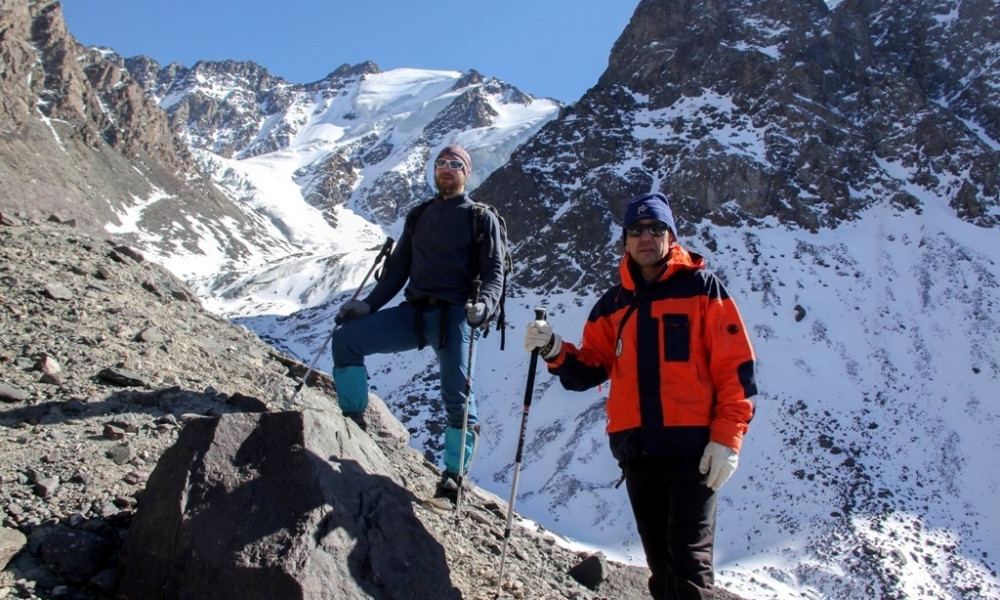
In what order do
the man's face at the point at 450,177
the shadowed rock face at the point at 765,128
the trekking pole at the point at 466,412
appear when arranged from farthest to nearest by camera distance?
1. the shadowed rock face at the point at 765,128
2. the man's face at the point at 450,177
3. the trekking pole at the point at 466,412

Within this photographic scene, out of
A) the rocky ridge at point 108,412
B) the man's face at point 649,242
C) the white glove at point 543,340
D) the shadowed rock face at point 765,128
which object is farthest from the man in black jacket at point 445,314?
the shadowed rock face at point 765,128

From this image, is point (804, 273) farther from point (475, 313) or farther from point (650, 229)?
point (650, 229)

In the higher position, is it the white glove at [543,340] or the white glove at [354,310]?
the white glove at [354,310]

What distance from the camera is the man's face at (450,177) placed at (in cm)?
573

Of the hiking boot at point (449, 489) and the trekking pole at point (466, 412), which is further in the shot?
the hiking boot at point (449, 489)

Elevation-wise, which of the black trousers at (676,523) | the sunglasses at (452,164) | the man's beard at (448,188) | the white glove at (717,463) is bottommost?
the black trousers at (676,523)

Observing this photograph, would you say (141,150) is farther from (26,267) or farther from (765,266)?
(26,267)

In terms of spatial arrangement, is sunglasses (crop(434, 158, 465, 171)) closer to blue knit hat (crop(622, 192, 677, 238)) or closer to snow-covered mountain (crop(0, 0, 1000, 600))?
blue knit hat (crop(622, 192, 677, 238))

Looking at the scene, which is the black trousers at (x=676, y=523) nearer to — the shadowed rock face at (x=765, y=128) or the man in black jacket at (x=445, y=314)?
the man in black jacket at (x=445, y=314)

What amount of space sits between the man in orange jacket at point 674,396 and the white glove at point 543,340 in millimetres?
62

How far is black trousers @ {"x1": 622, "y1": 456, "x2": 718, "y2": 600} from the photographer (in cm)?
375

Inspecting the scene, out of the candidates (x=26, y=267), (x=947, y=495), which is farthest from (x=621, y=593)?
(x=947, y=495)

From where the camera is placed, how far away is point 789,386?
37594 mm

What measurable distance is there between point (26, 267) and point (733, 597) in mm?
8452
